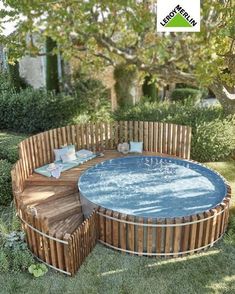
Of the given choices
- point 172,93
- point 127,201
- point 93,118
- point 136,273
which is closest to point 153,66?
point 93,118

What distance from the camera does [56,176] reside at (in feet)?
37.9

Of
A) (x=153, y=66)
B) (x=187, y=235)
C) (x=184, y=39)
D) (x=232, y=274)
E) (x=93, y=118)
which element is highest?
(x=184, y=39)

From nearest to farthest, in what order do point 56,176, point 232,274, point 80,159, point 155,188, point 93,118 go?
point 232,274
point 155,188
point 56,176
point 80,159
point 93,118

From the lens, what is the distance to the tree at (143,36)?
477 inches

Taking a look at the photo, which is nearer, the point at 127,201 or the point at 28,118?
the point at 127,201

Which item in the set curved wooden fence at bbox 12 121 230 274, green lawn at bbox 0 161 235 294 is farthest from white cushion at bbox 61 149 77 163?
green lawn at bbox 0 161 235 294

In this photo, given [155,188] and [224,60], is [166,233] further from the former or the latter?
[224,60]

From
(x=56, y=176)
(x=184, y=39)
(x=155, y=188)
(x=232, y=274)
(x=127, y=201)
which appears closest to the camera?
(x=232, y=274)

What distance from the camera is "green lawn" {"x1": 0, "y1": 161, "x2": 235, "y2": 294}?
781cm

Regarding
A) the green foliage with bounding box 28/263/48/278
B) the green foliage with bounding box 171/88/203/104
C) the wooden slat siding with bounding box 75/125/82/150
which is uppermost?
the wooden slat siding with bounding box 75/125/82/150

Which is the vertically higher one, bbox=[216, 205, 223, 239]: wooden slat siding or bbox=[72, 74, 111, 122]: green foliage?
bbox=[72, 74, 111, 122]: green foliage

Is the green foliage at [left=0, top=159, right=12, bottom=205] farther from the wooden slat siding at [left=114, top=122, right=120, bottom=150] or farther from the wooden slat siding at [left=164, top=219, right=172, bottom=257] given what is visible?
the wooden slat siding at [left=164, top=219, right=172, bottom=257]

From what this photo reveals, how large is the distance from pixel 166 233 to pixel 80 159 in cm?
551

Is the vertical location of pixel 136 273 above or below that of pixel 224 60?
below
